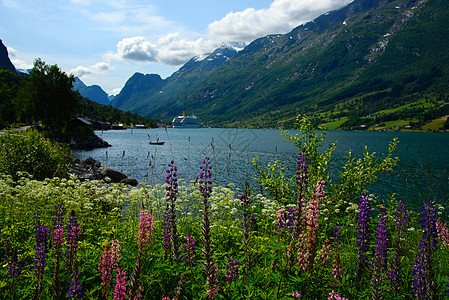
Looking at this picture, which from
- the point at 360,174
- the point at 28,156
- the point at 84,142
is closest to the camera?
the point at 360,174

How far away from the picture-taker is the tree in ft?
167

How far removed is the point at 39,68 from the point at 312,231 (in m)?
65.1

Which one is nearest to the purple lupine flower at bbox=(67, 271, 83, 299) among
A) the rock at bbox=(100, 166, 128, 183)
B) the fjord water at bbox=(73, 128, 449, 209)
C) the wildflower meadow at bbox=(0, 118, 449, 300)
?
the wildflower meadow at bbox=(0, 118, 449, 300)

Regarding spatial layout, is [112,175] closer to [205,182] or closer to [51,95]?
[205,182]

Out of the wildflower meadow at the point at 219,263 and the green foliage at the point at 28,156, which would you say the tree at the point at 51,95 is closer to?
the green foliage at the point at 28,156

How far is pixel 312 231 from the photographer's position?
361 cm

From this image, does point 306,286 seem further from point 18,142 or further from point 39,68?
point 39,68

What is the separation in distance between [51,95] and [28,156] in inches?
1757

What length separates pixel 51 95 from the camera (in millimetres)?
51656

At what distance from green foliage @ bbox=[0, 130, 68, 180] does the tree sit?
136ft

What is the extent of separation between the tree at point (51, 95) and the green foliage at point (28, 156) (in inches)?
1627

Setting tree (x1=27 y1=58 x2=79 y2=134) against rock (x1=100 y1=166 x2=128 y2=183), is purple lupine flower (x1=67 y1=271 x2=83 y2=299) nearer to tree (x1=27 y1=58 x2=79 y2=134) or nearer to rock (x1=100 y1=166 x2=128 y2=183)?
rock (x1=100 y1=166 x2=128 y2=183)

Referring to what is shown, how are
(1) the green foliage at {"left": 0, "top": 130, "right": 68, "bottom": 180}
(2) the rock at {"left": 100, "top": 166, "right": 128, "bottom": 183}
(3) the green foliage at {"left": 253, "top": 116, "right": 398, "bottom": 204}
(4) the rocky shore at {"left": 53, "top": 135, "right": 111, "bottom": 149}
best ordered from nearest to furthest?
1. (3) the green foliage at {"left": 253, "top": 116, "right": 398, "bottom": 204}
2. (1) the green foliage at {"left": 0, "top": 130, "right": 68, "bottom": 180}
3. (2) the rock at {"left": 100, "top": 166, "right": 128, "bottom": 183}
4. (4) the rocky shore at {"left": 53, "top": 135, "right": 111, "bottom": 149}

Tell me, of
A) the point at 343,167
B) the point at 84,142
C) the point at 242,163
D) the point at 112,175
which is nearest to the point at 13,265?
the point at 343,167
